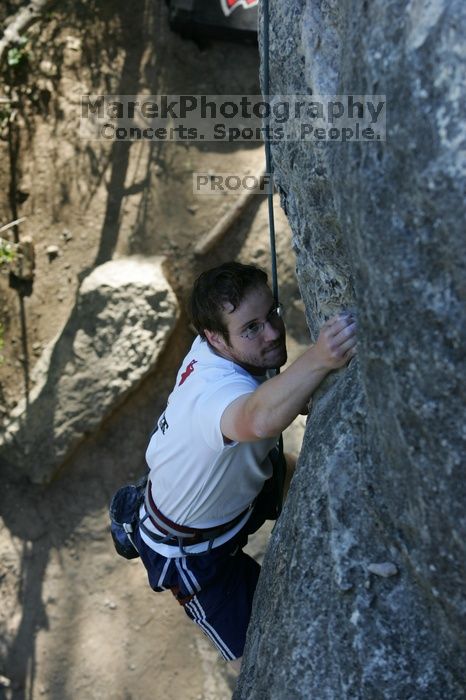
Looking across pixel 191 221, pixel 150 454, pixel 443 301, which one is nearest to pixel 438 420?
pixel 443 301

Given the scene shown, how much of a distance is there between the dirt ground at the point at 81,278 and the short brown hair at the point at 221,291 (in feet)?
8.61

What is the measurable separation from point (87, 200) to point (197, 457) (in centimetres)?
329

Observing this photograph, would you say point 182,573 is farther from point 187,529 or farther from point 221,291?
point 221,291

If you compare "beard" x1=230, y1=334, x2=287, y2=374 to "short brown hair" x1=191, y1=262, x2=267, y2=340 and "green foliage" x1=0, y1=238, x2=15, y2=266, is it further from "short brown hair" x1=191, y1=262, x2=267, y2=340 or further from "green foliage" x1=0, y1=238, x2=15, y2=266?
"green foliage" x1=0, y1=238, x2=15, y2=266

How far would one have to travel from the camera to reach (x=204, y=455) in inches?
89.2

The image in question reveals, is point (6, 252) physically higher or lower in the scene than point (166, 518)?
higher

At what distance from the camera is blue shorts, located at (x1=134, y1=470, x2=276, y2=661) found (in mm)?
2541

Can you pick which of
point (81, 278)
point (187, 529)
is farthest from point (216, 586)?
point (81, 278)

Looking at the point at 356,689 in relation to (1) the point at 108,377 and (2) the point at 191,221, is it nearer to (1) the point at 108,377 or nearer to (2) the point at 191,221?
(1) the point at 108,377

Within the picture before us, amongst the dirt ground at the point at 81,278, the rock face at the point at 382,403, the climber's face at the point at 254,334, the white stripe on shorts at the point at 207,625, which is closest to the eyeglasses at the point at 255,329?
the climber's face at the point at 254,334

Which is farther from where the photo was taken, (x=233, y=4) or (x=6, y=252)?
(x=233, y=4)

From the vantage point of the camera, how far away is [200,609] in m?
2.60

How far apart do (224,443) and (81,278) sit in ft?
10.5

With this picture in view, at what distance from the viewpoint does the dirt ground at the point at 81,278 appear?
4934mm
